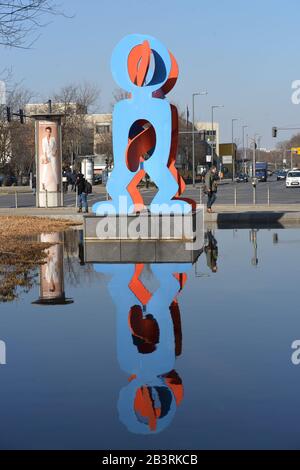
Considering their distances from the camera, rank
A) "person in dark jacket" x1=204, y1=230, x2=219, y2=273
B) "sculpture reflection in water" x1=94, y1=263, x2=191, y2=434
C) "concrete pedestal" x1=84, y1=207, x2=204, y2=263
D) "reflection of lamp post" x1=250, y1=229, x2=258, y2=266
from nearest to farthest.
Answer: "sculpture reflection in water" x1=94, y1=263, x2=191, y2=434
"person in dark jacket" x1=204, y1=230, x2=219, y2=273
"reflection of lamp post" x1=250, y1=229, x2=258, y2=266
"concrete pedestal" x1=84, y1=207, x2=204, y2=263

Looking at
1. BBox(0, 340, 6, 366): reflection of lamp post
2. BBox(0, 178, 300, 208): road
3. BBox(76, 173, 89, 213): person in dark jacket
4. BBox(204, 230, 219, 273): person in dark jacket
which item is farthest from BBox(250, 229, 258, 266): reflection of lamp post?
BBox(0, 178, 300, 208): road

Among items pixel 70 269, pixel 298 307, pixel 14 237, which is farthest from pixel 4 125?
pixel 298 307

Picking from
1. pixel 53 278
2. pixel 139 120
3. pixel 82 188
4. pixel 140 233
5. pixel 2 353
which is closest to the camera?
pixel 2 353

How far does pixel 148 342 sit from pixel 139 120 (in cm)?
1129

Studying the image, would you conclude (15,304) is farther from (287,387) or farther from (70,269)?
(287,387)

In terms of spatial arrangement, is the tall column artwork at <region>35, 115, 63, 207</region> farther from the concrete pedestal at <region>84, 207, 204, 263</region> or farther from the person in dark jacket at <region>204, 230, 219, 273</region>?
the concrete pedestal at <region>84, 207, 204, 263</region>

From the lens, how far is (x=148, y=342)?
8.03m

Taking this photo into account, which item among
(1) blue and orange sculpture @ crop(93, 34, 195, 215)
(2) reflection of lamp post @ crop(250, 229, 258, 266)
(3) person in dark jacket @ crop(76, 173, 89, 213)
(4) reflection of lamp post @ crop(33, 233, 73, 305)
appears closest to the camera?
(4) reflection of lamp post @ crop(33, 233, 73, 305)

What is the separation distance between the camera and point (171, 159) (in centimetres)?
1877

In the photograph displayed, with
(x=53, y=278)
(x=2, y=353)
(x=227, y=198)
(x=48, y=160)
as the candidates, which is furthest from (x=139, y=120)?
(x=227, y=198)

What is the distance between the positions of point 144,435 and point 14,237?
51.1 ft

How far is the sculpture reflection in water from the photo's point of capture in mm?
5781

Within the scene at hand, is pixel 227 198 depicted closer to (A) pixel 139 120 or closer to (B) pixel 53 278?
(A) pixel 139 120

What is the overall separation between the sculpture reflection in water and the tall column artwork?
21.7 meters
